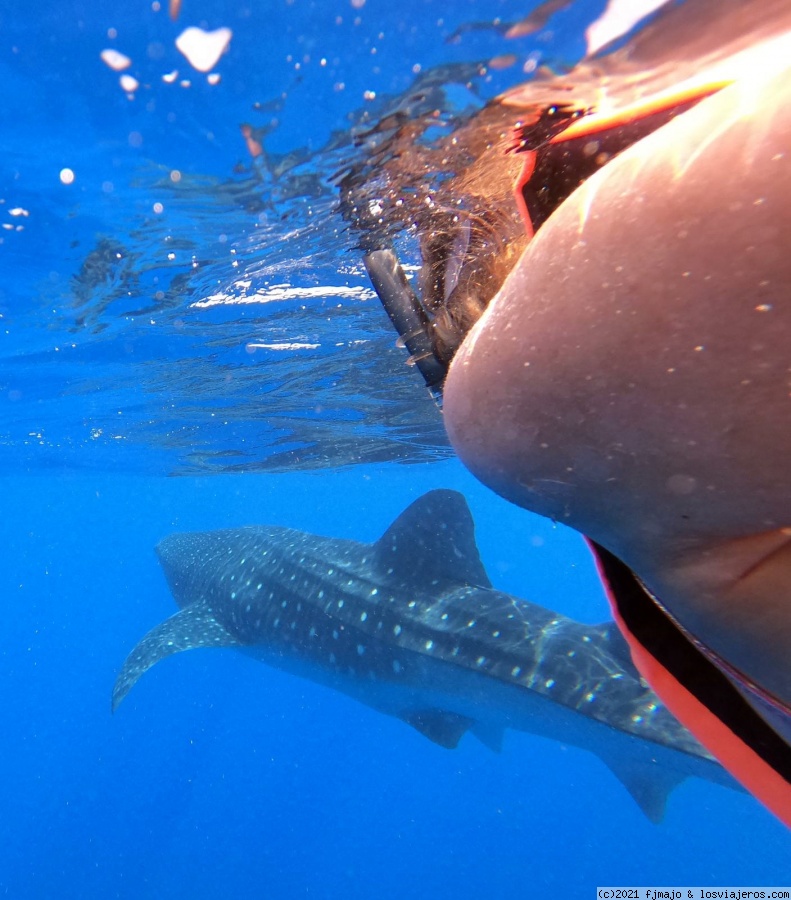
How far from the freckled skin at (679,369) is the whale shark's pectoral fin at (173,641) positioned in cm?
1054

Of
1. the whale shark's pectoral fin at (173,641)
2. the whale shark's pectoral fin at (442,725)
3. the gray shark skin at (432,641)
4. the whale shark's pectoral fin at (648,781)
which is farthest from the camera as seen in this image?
the whale shark's pectoral fin at (173,641)

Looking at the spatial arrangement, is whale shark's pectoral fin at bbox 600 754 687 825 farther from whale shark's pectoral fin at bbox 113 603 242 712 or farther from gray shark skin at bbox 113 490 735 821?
whale shark's pectoral fin at bbox 113 603 242 712

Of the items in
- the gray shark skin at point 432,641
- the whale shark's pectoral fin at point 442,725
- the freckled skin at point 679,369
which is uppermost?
the freckled skin at point 679,369

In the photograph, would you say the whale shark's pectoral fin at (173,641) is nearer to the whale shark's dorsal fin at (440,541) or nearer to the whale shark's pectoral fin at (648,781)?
the whale shark's dorsal fin at (440,541)

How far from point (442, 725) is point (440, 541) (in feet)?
10.4

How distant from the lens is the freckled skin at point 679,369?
773 millimetres

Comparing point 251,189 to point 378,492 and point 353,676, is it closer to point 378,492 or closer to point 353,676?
point 353,676

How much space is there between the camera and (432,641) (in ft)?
26.2

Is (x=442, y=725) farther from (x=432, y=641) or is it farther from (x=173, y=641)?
(x=173, y=641)

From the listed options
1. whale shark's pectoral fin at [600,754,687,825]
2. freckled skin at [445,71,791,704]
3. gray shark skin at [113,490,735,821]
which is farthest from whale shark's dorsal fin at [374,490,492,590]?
freckled skin at [445,71,791,704]

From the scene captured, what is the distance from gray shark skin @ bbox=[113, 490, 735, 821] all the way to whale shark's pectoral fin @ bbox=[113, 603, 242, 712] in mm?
30

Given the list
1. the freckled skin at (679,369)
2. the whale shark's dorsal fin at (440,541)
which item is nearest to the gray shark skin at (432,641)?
the whale shark's dorsal fin at (440,541)

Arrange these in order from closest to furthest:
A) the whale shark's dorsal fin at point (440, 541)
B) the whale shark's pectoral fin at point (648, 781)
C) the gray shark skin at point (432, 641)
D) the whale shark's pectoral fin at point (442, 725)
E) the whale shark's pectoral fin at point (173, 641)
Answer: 1. the gray shark skin at point (432, 641)
2. the whale shark's pectoral fin at point (648, 781)
3. the whale shark's dorsal fin at point (440, 541)
4. the whale shark's pectoral fin at point (442, 725)
5. the whale shark's pectoral fin at point (173, 641)

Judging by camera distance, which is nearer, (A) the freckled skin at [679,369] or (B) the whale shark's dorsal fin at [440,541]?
(A) the freckled skin at [679,369]
